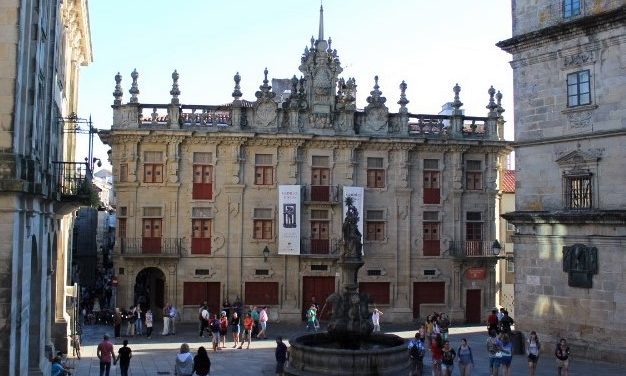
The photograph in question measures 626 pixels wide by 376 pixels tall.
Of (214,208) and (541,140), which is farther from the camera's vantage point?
(214,208)

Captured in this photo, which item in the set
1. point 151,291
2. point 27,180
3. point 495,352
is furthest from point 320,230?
point 27,180

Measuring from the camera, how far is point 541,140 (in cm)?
2448

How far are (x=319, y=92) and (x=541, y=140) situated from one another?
14.1 meters

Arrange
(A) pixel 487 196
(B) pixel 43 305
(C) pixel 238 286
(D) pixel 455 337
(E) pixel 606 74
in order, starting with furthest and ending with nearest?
(A) pixel 487 196
(C) pixel 238 286
(D) pixel 455 337
(E) pixel 606 74
(B) pixel 43 305

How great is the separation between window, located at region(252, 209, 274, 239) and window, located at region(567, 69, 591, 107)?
53.9 ft

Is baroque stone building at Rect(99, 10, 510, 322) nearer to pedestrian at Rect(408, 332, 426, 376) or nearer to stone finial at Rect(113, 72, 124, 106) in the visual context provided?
stone finial at Rect(113, 72, 124, 106)

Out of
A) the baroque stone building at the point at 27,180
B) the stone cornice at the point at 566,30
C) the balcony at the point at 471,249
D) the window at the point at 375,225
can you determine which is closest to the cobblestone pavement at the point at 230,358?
the baroque stone building at the point at 27,180

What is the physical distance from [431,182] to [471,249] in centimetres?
413

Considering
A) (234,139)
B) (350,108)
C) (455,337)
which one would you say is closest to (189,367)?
(455,337)

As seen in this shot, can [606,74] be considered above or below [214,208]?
above

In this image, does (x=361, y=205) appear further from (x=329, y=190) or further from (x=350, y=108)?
(x=350, y=108)

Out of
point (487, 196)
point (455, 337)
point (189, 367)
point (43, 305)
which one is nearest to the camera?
point (189, 367)

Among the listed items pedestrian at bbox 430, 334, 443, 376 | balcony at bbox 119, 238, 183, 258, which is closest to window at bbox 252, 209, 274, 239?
balcony at bbox 119, 238, 183, 258

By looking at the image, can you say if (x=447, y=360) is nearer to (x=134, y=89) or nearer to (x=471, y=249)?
(x=471, y=249)
